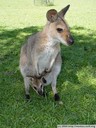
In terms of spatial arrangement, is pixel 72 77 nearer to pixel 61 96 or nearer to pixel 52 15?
pixel 61 96

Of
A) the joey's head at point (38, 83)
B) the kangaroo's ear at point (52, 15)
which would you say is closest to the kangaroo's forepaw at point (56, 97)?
the joey's head at point (38, 83)

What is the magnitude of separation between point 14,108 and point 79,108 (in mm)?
909

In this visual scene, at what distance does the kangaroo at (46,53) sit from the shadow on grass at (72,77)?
0.33 metres

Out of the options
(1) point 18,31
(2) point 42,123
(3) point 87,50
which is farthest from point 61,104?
(1) point 18,31

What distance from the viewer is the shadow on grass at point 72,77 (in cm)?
427

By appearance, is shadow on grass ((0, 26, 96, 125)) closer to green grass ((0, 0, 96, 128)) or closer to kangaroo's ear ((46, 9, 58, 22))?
green grass ((0, 0, 96, 128))

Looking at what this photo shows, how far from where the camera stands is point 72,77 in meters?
5.47

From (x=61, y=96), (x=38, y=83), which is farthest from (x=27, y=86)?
(x=61, y=96)

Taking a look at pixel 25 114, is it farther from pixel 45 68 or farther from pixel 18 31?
pixel 18 31

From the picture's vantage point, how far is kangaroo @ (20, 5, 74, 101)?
13.0ft

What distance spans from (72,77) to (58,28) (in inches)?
67.4

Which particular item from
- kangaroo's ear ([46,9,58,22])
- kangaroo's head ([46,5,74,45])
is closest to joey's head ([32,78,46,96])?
kangaroo's head ([46,5,74,45])

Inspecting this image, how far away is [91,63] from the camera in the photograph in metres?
6.19

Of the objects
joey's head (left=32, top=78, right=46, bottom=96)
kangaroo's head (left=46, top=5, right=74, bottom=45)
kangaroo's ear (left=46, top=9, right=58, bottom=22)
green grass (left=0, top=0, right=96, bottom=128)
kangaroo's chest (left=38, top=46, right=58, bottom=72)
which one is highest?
kangaroo's ear (left=46, top=9, right=58, bottom=22)
